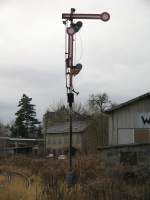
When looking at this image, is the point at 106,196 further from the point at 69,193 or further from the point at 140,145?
the point at 140,145

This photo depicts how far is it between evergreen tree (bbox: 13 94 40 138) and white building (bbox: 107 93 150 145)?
69.9 meters

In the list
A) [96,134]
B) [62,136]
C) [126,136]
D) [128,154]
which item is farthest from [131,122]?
[62,136]

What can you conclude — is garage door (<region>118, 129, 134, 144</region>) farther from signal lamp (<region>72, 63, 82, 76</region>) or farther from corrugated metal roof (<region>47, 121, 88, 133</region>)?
corrugated metal roof (<region>47, 121, 88, 133</region>)

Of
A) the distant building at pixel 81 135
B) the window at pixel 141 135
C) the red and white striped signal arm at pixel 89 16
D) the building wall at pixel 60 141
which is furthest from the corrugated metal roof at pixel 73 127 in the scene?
the red and white striped signal arm at pixel 89 16

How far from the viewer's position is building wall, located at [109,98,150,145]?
2981 centimetres

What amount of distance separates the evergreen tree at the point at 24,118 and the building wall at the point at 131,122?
229 feet

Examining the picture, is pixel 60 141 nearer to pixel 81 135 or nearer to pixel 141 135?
pixel 81 135

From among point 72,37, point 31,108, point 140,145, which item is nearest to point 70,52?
point 72,37

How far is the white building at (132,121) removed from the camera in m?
29.8

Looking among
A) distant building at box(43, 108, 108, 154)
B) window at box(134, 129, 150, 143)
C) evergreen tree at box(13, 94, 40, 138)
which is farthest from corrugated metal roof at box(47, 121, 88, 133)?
window at box(134, 129, 150, 143)

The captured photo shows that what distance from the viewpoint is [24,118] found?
100 meters

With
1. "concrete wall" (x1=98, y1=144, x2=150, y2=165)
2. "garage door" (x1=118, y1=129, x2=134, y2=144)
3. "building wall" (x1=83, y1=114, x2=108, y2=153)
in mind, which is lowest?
"concrete wall" (x1=98, y1=144, x2=150, y2=165)

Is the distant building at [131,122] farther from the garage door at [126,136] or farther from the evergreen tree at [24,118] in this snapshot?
the evergreen tree at [24,118]

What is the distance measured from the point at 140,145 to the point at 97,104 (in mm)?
71291
